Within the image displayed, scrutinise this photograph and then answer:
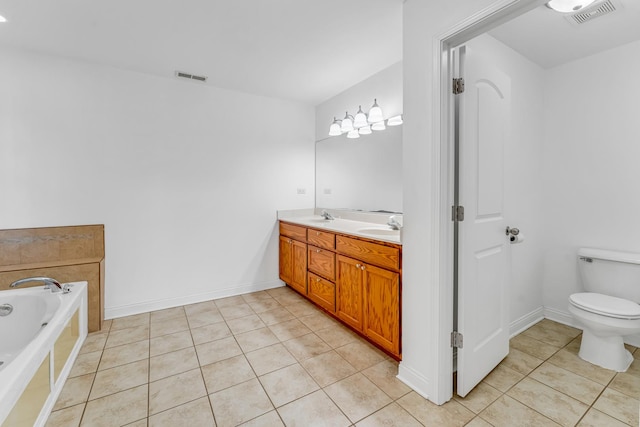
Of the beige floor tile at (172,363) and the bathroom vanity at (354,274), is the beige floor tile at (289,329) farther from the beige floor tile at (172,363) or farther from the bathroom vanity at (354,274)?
the beige floor tile at (172,363)

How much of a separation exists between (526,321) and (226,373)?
2.43 m

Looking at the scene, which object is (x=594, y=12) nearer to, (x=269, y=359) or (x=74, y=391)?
(x=269, y=359)

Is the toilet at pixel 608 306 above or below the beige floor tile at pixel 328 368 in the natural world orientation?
above

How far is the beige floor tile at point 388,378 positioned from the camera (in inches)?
65.7

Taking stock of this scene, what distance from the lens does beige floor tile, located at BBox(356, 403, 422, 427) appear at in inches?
56.2

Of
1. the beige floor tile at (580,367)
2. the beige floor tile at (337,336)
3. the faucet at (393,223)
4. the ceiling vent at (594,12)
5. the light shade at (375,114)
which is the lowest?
the beige floor tile at (580,367)

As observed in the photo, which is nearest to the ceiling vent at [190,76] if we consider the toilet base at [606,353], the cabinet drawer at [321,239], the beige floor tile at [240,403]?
the cabinet drawer at [321,239]

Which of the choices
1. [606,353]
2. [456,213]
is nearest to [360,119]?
[456,213]

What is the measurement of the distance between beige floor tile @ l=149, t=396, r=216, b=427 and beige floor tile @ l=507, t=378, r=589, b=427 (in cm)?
166

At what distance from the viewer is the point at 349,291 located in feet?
7.59

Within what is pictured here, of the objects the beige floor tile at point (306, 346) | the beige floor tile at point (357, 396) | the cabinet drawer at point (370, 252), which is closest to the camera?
the beige floor tile at point (357, 396)

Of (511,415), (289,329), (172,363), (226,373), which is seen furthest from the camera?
(289,329)

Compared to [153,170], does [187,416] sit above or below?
below

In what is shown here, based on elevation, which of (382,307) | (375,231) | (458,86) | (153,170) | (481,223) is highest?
(458,86)
